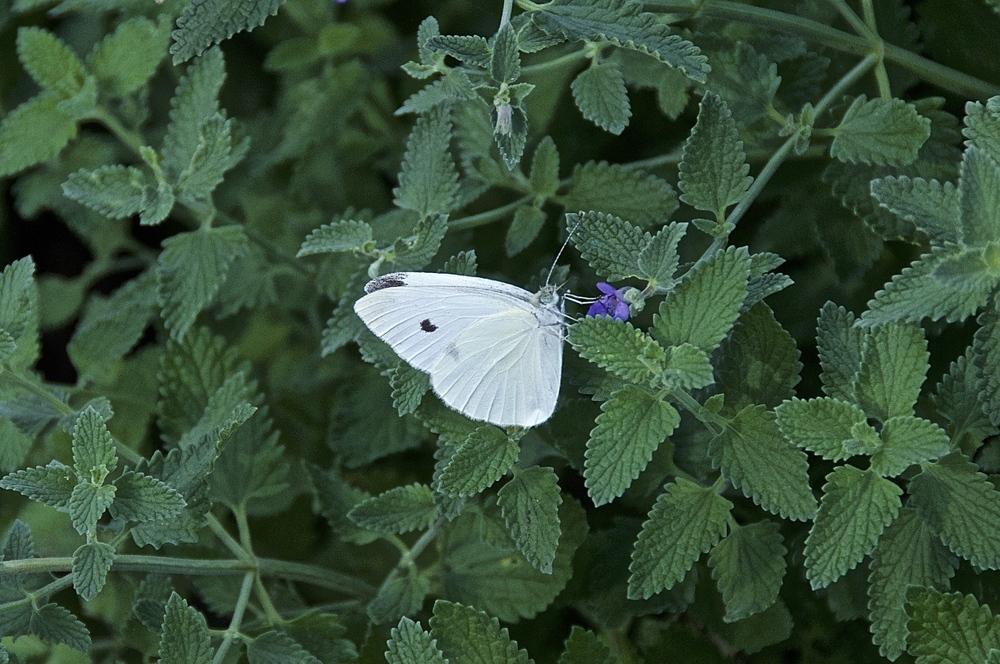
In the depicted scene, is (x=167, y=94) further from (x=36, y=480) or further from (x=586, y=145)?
(x=36, y=480)

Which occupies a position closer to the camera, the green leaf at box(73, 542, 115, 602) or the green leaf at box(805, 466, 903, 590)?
the green leaf at box(805, 466, 903, 590)

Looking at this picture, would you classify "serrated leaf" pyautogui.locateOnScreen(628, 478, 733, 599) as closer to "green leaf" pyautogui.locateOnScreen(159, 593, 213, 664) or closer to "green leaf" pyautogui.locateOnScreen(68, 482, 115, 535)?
"green leaf" pyautogui.locateOnScreen(159, 593, 213, 664)

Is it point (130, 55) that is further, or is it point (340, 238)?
point (130, 55)

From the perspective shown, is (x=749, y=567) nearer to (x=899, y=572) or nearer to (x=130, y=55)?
(x=899, y=572)

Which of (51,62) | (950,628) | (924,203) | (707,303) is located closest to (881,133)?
(924,203)

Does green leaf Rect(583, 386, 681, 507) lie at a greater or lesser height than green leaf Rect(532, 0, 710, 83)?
lesser

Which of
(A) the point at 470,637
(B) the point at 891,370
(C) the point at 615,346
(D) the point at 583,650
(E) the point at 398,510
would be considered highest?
(C) the point at 615,346

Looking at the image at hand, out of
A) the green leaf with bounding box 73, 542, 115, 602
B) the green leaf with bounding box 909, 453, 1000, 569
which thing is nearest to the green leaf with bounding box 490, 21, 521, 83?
the green leaf with bounding box 909, 453, 1000, 569

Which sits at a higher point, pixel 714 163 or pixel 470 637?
pixel 714 163
